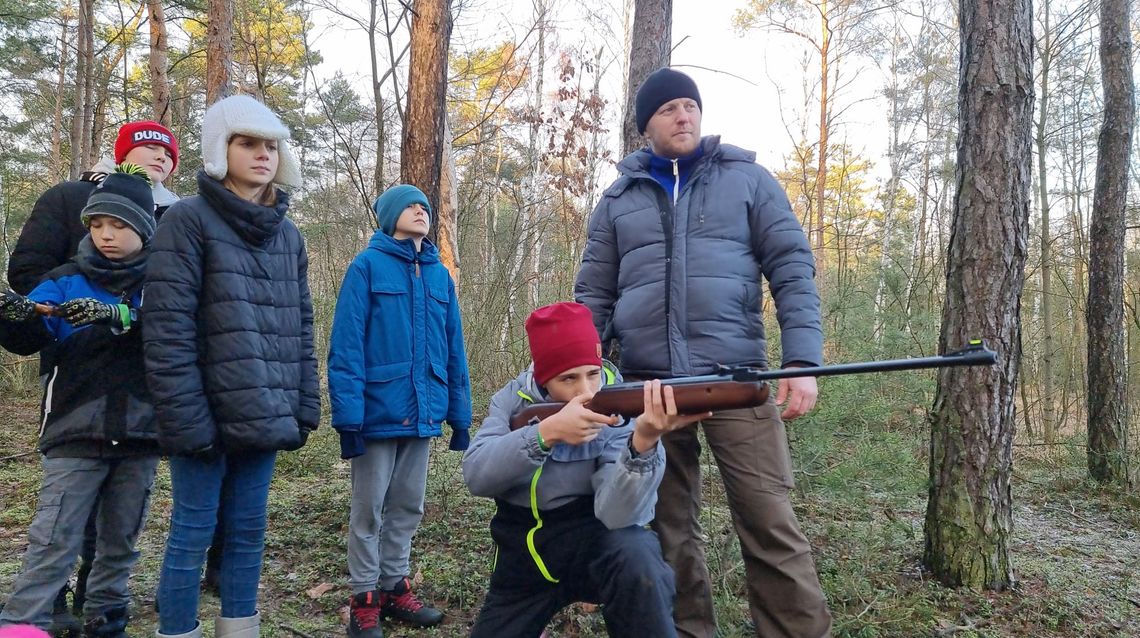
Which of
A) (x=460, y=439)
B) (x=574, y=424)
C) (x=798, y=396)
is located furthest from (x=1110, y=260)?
(x=574, y=424)

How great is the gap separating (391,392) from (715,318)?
1482 millimetres

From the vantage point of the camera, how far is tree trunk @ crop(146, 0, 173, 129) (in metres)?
7.76

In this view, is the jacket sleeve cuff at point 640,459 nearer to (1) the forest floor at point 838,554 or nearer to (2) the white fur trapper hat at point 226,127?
(1) the forest floor at point 838,554

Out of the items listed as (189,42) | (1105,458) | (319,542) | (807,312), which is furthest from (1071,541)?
(189,42)

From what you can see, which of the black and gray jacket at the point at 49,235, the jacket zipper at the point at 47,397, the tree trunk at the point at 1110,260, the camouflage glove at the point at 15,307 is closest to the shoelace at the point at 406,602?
the jacket zipper at the point at 47,397

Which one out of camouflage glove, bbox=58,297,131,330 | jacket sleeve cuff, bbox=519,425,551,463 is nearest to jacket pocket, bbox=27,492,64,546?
camouflage glove, bbox=58,297,131,330

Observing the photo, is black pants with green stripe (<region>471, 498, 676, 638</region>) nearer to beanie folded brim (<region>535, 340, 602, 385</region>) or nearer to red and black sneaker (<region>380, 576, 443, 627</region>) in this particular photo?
beanie folded brim (<region>535, 340, 602, 385</region>)

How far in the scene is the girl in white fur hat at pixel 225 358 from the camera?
2424 millimetres

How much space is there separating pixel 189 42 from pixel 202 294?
16.4 meters

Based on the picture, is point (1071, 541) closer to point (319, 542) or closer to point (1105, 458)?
point (1105, 458)

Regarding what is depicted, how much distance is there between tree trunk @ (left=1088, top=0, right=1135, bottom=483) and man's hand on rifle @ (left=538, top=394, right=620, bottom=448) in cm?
627

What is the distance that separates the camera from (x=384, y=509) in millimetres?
3324

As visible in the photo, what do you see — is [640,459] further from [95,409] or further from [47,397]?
[47,397]

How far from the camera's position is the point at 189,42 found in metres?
15.8
